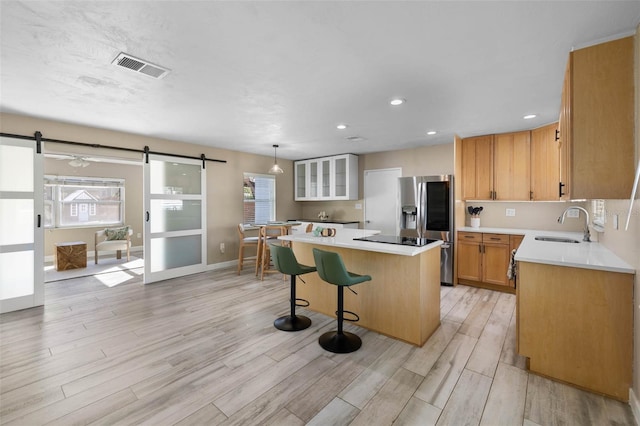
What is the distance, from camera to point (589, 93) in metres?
1.80

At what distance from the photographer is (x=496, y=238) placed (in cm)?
409

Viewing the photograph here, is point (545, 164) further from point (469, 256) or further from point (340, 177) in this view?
point (340, 177)

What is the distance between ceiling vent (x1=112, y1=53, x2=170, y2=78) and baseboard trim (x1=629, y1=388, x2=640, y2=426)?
13.0ft

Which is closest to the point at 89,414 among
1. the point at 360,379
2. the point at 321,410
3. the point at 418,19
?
the point at 321,410

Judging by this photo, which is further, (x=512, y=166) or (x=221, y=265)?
(x=221, y=265)

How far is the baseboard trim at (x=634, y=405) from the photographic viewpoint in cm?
165

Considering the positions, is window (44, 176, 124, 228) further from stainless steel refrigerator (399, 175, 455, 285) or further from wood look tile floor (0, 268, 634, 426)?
stainless steel refrigerator (399, 175, 455, 285)

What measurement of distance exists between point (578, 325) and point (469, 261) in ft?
7.93

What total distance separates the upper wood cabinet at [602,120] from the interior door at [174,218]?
5.17 metres

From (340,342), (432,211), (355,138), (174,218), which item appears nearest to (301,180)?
(355,138)

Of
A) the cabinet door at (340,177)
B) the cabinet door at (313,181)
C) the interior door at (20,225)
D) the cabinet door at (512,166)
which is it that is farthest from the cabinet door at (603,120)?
the interior door at (20,225)

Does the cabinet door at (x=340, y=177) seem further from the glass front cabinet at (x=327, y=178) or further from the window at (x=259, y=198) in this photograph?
the window at (x=259, y=198)

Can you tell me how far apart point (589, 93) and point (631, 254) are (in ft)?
3.66

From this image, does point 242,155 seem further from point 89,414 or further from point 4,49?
point 89,414
